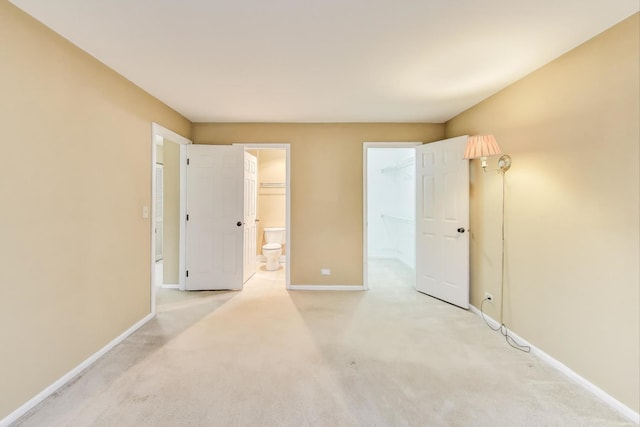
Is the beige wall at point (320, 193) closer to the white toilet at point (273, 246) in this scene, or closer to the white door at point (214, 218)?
the white door at point (214, 218)

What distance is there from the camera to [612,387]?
1.69 m

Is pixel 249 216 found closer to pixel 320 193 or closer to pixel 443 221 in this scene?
pixel 320 193

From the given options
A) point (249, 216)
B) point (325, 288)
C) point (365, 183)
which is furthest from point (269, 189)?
point (325, 288)

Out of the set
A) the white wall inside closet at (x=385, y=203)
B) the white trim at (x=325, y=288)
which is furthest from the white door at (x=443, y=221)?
the white wall inside closet at (x=385, y=203)

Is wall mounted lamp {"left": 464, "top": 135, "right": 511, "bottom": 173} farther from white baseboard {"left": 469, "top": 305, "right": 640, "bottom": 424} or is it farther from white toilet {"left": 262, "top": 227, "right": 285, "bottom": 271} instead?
white toilet {"left": 262, "top": 227, "right": 285, "bottom": 271}

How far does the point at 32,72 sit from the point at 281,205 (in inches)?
159

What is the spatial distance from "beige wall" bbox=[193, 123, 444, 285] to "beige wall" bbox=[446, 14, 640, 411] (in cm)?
179

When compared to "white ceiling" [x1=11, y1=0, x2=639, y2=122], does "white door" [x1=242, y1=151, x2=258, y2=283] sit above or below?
below

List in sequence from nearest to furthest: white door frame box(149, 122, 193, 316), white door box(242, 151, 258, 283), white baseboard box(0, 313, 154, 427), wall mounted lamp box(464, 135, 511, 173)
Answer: white baseboard box(0, 313, 154, 427) < wall mounted lamp box(464, 135, 511, 173) < white door frame box(149, 122, 193, 316) < white door box(242, 151, 258, 283)

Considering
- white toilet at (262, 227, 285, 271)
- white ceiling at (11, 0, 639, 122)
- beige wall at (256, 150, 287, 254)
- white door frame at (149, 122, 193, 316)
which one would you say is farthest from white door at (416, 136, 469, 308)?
white door frame at (149, 122, 193, 316)

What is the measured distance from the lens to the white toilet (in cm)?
481

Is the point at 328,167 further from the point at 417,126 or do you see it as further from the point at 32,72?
the point at 32,72

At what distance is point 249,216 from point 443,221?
108 inches

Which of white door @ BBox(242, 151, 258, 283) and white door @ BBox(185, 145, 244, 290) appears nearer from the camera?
white door @ BBox(185, 145, 244, 290)
